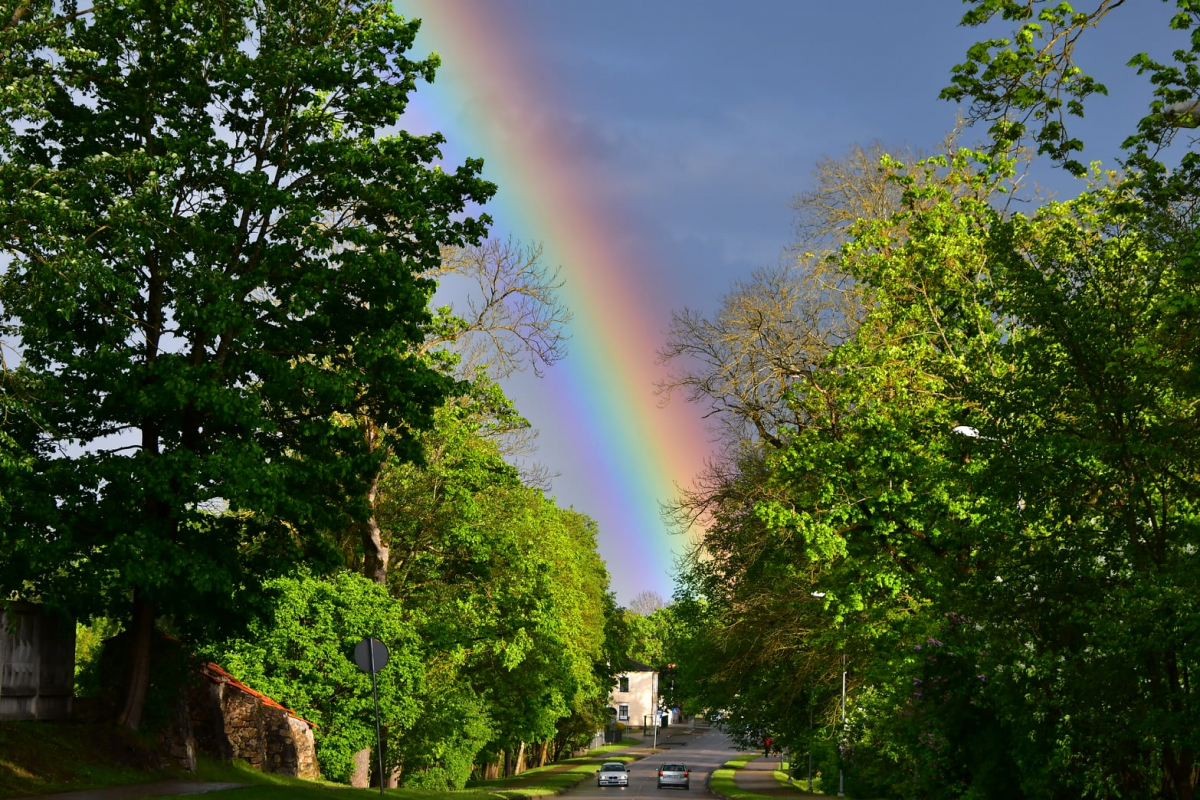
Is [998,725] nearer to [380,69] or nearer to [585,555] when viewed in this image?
[380,69]

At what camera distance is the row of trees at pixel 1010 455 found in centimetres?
1198

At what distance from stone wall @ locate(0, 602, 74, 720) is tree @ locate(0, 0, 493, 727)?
560 mm

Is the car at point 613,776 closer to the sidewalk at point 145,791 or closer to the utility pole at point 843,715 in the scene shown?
the utility pole at point 843,715

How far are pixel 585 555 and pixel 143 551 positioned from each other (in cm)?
6317

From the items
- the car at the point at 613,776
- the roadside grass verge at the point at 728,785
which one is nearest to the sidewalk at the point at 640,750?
the car at the point at 613,776

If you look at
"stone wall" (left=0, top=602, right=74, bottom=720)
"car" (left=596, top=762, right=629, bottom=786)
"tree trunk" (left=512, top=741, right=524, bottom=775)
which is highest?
"stone wall" (left=0, top=602, right=74, bottom=720)

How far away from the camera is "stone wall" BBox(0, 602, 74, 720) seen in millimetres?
20297

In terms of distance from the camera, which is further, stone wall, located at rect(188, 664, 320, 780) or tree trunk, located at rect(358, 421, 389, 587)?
tree trunk, located at rect(358, 421, 389, 587)

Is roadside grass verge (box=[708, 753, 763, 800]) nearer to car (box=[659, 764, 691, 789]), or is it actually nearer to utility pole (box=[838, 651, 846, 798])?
car (box=[659, 764, 691, 789])

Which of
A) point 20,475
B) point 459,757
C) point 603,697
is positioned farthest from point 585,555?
point 20,475

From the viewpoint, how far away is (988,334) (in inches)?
985

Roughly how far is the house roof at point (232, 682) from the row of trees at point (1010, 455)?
1237cm

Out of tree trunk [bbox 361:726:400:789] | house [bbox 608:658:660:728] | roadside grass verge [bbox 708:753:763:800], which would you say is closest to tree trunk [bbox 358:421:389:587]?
tree trunk [bbox 361:726:400:789]

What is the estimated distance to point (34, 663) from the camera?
21.1 meters
